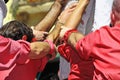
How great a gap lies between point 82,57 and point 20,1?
1.15 metres

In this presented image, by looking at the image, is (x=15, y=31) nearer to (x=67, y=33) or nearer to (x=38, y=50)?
(x=38, y=50)

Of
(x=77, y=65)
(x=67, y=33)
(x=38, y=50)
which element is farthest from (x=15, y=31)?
(x=77, y=65)

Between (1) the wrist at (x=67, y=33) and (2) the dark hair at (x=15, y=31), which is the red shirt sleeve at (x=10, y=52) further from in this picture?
(1) the wrist at (x=67, y=33)

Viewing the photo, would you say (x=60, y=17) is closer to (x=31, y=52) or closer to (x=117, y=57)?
(x=31, y=52)

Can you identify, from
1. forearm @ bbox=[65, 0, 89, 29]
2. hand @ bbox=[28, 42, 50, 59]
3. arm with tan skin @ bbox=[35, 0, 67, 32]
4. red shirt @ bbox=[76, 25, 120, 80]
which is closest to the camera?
red shirt @ bbox=[76, 25, 120, 80]

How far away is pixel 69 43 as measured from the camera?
7.27 ft

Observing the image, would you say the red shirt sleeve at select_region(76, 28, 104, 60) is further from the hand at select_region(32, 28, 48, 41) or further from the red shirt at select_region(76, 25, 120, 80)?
the hand at select_region(32, 28, 48, 41)

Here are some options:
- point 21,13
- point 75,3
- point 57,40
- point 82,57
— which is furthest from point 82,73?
point 21,13

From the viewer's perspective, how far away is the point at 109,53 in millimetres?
2006

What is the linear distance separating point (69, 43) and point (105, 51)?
0.85 ft

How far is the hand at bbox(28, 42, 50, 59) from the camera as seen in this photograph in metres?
2.18

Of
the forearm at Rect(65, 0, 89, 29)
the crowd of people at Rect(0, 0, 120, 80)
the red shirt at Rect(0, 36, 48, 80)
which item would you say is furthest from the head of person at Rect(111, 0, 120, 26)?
the red shirt at Rect(0, 36, 48, 80)

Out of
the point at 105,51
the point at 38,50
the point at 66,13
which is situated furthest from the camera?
the point at 66,13

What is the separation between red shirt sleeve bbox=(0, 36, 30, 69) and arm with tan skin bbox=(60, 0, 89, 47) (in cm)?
23
